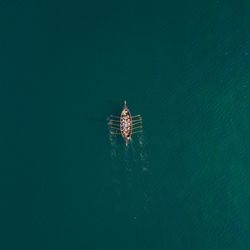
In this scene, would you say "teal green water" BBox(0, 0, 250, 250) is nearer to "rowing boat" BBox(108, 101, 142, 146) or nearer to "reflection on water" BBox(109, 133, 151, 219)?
"reflection on water" BBox(109, 133, 151, 219)

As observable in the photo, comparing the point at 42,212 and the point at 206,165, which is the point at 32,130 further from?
the point at 206,165

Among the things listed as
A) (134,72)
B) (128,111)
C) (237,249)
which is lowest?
(237,249)

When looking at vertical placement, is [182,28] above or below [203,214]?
above

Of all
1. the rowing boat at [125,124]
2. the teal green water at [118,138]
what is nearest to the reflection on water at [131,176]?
the teal green water at [118,138]

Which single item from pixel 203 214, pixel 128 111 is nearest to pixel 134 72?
pixel 128 111

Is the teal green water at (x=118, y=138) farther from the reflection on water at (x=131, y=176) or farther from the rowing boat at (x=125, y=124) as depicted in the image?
the rowing boat at (x=125, y=124)

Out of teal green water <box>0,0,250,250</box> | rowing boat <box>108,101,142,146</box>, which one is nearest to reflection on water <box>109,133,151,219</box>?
teal green water <box>0,0,250,250</box>
